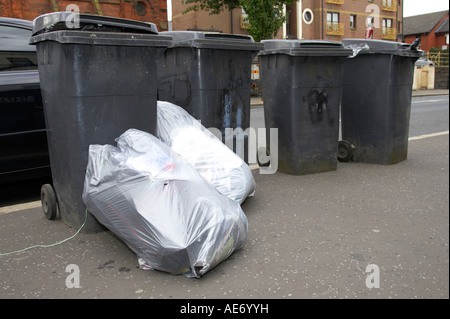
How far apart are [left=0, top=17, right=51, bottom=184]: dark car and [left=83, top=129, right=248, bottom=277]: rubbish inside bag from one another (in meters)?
1.26

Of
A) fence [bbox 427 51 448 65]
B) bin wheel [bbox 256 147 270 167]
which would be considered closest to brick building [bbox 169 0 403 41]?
fence [bbox 427 51 448 65]

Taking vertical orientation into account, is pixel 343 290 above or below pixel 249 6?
below

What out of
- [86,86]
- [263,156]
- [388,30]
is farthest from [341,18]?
[86,86]

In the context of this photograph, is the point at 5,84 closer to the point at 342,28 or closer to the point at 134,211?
the point at 134,211

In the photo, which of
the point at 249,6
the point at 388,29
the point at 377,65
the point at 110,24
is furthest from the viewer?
the point at 388,29

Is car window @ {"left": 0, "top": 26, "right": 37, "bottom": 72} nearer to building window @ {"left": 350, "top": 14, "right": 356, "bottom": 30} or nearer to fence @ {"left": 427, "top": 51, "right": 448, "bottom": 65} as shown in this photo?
fence @ {"left": 427, "top": 51, "right": 448, "bottom": 65}

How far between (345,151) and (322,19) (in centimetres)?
3305

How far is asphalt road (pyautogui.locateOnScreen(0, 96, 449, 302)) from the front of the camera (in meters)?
2.40

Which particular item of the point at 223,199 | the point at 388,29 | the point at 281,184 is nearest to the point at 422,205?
the point at 281,184

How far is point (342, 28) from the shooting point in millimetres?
37688

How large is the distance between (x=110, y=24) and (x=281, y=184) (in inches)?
89.5

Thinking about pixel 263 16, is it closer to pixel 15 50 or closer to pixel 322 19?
pixel 322 19

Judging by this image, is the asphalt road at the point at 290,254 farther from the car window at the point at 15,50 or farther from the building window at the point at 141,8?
the building window at the point at 141,8

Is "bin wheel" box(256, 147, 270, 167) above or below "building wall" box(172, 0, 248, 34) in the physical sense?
below
